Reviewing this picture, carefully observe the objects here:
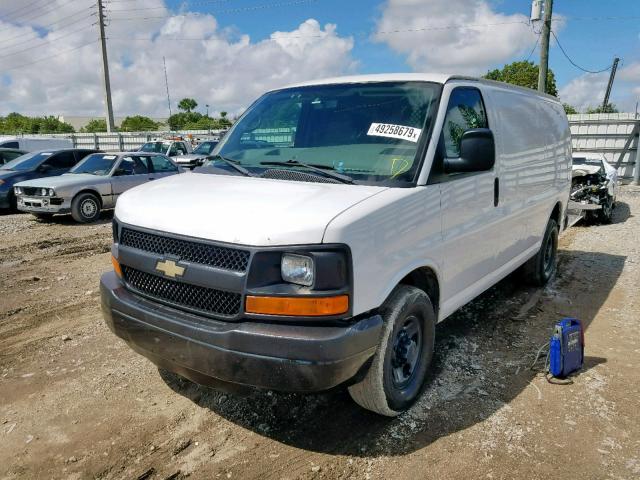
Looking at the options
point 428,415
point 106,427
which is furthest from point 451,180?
point 106,427

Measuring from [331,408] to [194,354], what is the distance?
3.92 ft

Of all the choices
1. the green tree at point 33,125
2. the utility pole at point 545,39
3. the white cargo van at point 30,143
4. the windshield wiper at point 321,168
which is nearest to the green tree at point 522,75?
the utility pole at point 545,39

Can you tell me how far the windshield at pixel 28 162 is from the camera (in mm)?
12617

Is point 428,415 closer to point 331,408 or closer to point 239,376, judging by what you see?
point 331,408

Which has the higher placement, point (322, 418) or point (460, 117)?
point (460, 117)

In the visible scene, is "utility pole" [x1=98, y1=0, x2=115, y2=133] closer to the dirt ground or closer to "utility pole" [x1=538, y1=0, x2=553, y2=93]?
"utility pole" [x1=538, y1=0, x2=553, y2=93]

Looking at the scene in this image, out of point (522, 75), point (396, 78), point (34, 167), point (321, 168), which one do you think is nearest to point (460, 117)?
point (396, 78)

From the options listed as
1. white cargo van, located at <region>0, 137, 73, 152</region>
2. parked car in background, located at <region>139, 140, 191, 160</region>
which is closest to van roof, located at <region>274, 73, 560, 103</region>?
white cargo van, located at <region>0, 137, 73, 152</region>

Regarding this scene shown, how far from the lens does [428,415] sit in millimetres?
3350

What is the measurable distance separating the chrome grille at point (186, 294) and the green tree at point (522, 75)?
41.4 metres

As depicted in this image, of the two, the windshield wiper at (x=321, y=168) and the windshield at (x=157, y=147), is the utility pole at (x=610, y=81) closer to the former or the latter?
the windshield at (x=157, y=147)

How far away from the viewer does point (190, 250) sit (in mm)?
2768

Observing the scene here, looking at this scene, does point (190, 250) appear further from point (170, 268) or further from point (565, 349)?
point (565, 349)

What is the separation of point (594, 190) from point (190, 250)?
10.4 metres
